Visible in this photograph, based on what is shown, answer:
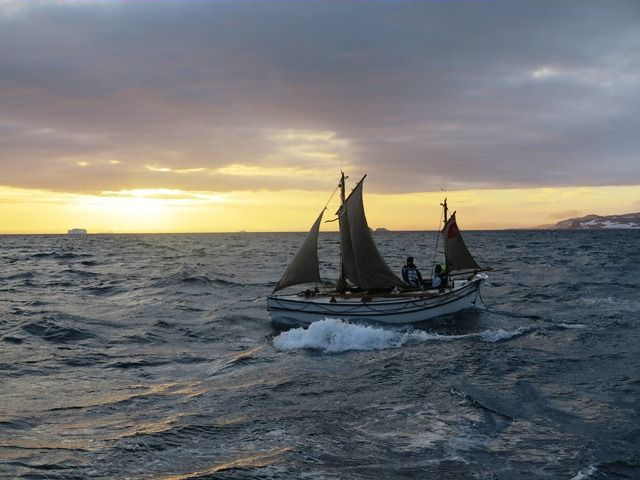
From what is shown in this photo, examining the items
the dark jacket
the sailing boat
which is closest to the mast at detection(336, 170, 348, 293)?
the sailing boat

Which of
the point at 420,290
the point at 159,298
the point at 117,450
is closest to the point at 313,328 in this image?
the point at 420,290

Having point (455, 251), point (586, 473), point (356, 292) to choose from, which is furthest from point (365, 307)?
point (586, 473)

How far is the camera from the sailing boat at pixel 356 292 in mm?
29562

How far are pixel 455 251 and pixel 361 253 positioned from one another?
945 cm

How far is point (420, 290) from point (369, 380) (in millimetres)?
14512

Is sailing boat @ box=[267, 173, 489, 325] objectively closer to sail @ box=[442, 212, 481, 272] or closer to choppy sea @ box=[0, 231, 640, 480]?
choppy sea @ box=[0, 231, 640, 480]

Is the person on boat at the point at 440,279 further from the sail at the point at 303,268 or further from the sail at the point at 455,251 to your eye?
the sail at the point at 303,268

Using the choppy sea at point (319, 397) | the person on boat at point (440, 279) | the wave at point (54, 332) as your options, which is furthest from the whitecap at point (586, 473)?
the wave at point (54, 332)

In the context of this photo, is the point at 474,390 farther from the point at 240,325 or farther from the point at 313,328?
the point at 240,325

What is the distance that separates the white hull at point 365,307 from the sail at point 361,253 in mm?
1737

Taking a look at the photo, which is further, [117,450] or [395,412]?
[395,412]

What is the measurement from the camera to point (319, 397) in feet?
56.3

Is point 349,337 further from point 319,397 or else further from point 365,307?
point 319,397

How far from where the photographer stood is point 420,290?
32.9 metres
